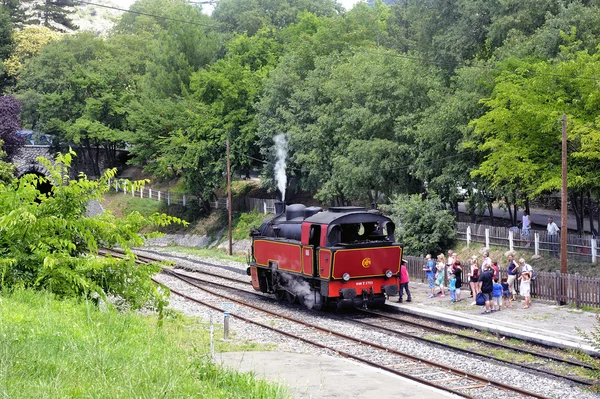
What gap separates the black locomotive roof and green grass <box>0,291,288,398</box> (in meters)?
9.30

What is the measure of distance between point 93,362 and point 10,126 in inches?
2116

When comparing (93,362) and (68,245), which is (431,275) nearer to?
(68,245)

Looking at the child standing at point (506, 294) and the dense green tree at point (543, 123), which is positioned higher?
the dense green tree at point (543, 123)

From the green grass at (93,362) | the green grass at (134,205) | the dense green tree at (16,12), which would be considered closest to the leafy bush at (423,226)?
the green grass at (93,362)

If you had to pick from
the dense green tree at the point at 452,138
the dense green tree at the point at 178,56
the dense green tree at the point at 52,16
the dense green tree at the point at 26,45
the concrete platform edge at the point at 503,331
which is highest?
the dense green tree at the point at 52,16

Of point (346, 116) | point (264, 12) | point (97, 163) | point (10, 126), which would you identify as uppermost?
point (264, 12)

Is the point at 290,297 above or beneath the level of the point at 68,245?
beneath

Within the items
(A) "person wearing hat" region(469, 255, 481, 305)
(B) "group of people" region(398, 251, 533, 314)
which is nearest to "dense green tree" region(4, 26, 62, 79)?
(B) "group of people" region(398, 251, 533, 314)

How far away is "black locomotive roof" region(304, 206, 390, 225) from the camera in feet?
70.5

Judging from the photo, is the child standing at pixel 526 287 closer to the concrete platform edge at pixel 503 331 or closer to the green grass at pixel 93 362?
the concrete platform edge at pixel 503 331

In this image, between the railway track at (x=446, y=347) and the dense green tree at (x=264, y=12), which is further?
the dense green tree at (x=264, y=12)

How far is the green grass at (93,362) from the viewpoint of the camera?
8438mm

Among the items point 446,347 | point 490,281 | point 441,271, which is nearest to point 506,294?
point 490,281

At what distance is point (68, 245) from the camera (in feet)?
45.5
